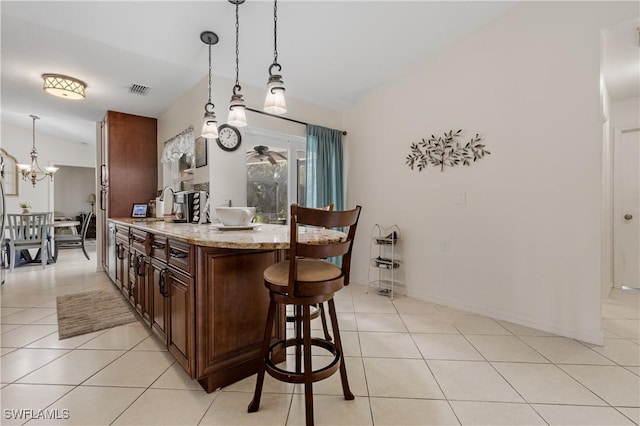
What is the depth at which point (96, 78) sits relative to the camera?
327cm

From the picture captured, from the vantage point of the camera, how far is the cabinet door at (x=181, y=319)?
1564 millimetres

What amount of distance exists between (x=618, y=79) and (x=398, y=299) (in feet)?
10.9

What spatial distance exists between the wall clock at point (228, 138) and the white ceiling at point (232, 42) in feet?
1.37

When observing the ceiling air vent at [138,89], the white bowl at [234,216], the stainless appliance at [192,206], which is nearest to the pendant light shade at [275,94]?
the white bowl at [234,216]

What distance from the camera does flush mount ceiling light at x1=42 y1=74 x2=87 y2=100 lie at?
3.25m

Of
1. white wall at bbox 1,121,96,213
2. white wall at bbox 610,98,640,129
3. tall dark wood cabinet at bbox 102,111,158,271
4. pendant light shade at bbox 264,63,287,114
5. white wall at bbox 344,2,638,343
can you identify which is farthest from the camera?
white wall at bbox 1,121,96,213

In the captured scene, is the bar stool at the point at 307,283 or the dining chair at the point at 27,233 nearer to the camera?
the bar stool at the point at 307,283

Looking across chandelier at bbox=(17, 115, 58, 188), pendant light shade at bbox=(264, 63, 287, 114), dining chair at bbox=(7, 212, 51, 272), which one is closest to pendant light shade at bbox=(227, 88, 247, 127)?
pendant light shade at bbox=(264, 63, 287, 114)

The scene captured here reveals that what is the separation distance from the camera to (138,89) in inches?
140

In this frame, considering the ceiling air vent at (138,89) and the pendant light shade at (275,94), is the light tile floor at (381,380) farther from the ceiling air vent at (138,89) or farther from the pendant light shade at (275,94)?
the ceiling air vent at (138,89)

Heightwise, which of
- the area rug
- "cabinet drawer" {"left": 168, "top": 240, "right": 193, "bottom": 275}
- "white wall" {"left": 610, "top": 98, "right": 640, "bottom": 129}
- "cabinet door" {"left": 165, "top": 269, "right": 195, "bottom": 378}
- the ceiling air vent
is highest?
the ceiling air vent

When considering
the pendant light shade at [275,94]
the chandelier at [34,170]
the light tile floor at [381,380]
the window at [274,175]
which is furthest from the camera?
the chandelier at [34,170]

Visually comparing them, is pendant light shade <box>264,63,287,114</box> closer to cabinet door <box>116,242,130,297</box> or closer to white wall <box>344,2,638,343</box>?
white wall <box>344,2,638,343</box>

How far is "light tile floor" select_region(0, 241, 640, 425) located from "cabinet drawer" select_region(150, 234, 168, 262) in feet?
2.32
